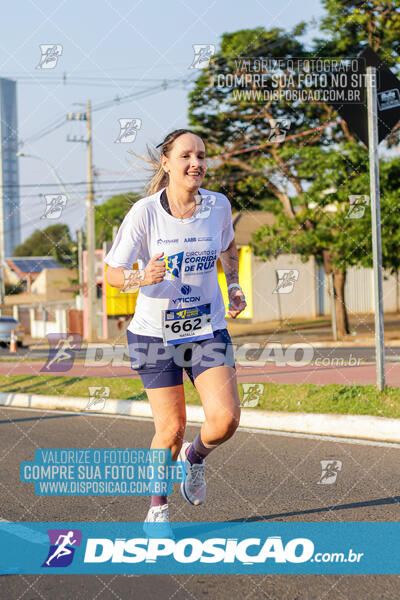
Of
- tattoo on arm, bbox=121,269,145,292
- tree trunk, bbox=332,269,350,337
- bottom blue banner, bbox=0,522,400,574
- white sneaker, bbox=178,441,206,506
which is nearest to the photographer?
bottom blue banner, bbox=0,522,400,574

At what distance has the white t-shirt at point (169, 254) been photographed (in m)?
4.26

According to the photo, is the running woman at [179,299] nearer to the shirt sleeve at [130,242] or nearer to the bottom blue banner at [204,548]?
the shirt sleeve at [130,242]

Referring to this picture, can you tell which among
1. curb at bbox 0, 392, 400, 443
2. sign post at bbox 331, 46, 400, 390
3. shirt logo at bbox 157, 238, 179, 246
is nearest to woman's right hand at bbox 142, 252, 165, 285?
shirt logo at bbox 157, 238, 179, 246

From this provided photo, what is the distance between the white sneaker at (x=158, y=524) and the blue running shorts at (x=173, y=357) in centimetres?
68

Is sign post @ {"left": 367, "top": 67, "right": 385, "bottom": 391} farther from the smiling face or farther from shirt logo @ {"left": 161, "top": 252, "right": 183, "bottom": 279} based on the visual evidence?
shirt logo @ {"left": 161, "top": 252, "right": 183, "bottom": 279}

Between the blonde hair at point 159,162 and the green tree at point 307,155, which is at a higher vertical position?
the green tree at point 307,155

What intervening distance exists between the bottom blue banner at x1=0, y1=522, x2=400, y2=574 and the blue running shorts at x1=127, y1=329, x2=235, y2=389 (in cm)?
81

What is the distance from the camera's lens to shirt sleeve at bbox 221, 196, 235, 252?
14.8 feet

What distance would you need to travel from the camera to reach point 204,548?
4.25 metres

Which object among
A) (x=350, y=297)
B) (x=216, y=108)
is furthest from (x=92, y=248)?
(x=350, y=297)

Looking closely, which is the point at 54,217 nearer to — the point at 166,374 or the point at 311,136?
the point at 166,374

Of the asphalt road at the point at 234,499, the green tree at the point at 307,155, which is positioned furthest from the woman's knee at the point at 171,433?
the green tree at the point at 307,155

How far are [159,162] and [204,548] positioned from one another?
2.15 m

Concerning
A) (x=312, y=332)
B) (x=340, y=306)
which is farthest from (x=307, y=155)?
(x=312, y=332)
